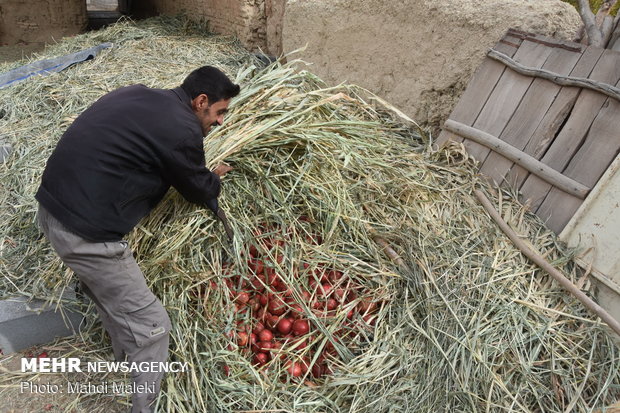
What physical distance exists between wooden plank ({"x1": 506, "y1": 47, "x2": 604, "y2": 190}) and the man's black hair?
2.10 meters

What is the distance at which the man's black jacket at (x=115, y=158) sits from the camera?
6.36ft

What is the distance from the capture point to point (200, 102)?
2.16 metres

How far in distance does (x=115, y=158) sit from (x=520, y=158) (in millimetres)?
2576

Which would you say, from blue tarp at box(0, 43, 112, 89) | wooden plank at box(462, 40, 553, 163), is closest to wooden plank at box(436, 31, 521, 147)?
wooden plank at box(462, 40, 553, 163)

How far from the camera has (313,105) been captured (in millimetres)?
3035

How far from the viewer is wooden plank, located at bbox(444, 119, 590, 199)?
2834 millimetres

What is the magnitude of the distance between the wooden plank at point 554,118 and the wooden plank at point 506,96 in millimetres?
255

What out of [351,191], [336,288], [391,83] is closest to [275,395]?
[336,288]

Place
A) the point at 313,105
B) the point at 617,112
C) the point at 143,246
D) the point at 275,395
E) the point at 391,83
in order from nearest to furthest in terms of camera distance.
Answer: the point at 275,395 → the point at 143,246 → the point at 617,112 → the point at 313,105 → the point at 391,83

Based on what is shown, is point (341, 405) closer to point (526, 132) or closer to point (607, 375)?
point (607, 375)

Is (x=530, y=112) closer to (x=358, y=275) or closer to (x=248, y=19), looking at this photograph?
(x=358, y=275)

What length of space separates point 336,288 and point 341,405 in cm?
61

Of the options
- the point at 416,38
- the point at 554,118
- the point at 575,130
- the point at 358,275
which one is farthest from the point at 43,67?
the point at 575,130

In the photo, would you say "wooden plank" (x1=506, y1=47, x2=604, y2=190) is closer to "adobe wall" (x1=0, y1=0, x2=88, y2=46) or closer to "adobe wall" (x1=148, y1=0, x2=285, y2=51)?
"adobe wall" (x1=148, y1=0, x2=285, y2=51)
